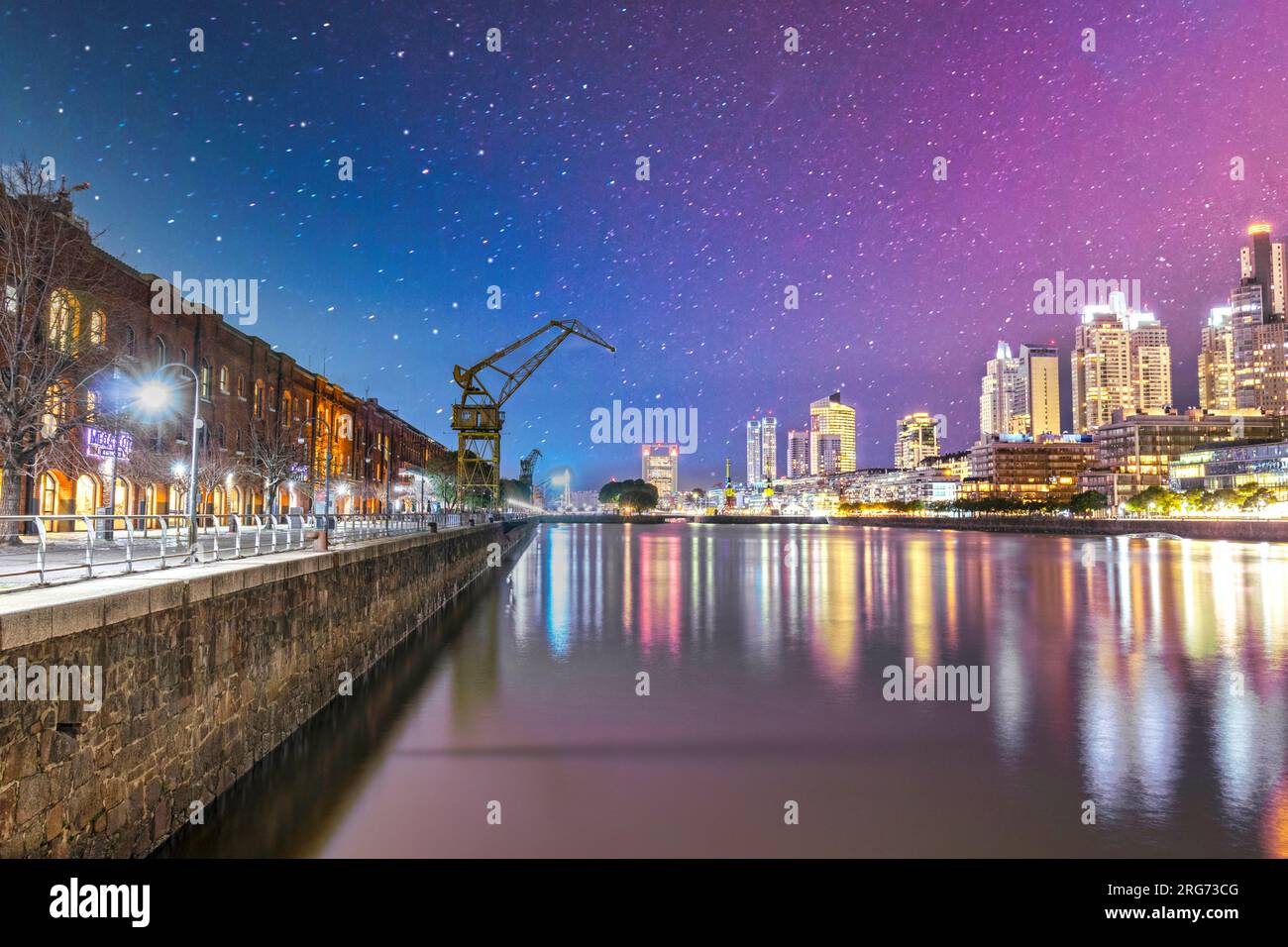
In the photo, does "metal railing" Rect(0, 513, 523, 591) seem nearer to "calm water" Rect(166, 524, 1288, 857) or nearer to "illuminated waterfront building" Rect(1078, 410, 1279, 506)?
"calm water" Rect(166, 524, 1288, 857)

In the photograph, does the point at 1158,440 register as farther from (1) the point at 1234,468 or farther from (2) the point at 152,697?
(2) the point at 152,697

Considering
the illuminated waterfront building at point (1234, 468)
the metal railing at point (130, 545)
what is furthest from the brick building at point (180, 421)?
the illuminated waterfront building at point (1234, 468)

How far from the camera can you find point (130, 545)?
10523 millimetres

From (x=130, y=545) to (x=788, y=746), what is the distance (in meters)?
10.9

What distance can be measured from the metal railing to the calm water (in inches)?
139

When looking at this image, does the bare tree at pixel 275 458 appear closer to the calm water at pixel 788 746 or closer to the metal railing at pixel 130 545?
the metal railing at pixel 130 545

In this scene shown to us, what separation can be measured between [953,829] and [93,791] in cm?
986

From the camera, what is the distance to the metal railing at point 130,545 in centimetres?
937

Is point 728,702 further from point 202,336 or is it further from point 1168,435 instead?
point 1168,435

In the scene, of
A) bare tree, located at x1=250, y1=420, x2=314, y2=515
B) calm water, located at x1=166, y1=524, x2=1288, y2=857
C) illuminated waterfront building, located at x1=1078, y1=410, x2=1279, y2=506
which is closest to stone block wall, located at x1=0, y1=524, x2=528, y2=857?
calm water, located at x1=166, y1=524, x2=1288, y2=857

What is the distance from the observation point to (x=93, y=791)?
7.14 meters

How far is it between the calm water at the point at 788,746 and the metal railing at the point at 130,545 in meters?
3.53

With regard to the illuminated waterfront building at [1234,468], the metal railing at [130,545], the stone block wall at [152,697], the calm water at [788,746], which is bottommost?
the calm water at [788,746]
